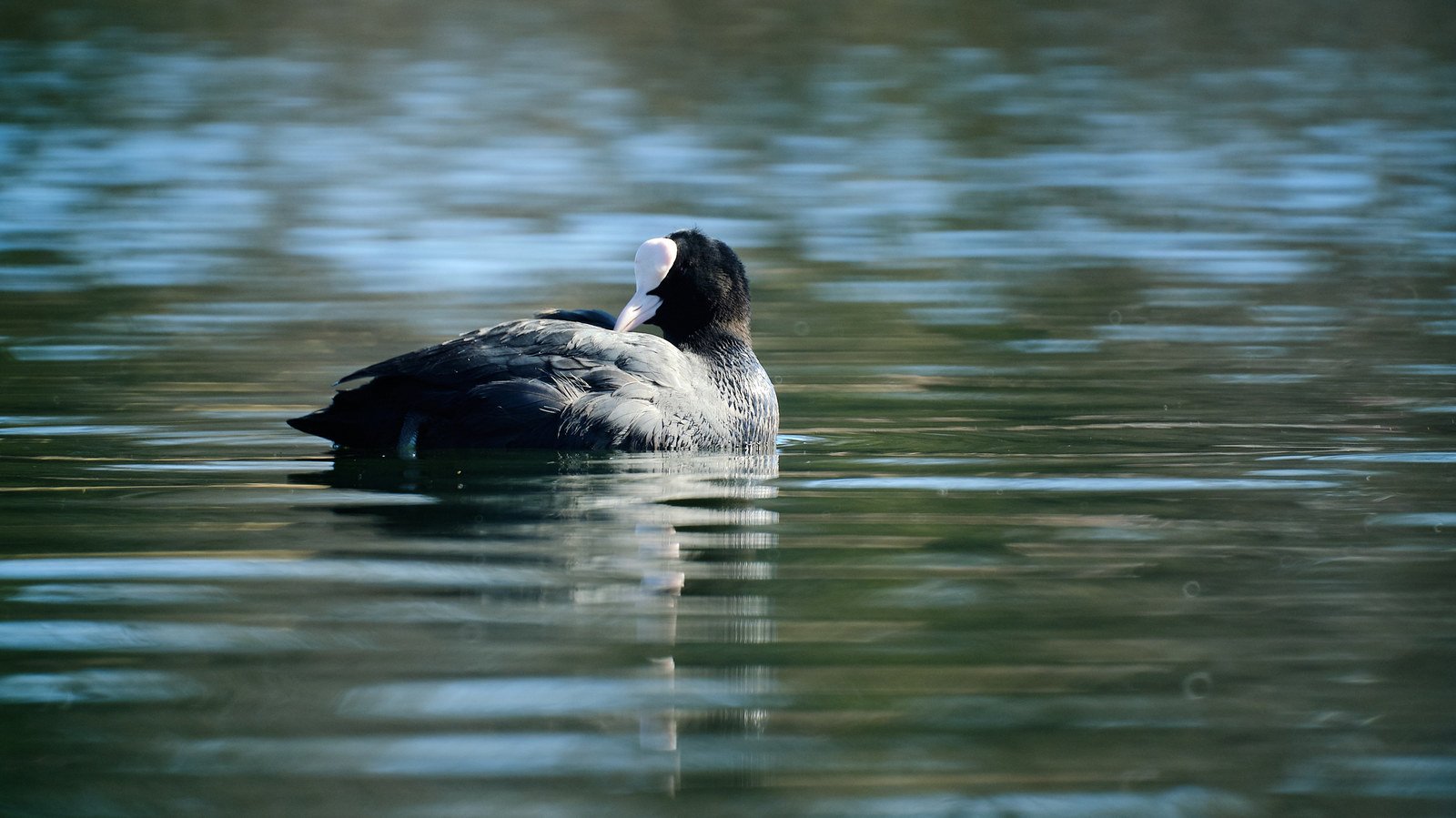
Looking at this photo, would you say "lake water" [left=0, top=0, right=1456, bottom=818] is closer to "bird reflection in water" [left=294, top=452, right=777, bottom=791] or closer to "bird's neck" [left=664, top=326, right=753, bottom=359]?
"bird reflection in water" [left=294, top=452, right=777, bottom=791]

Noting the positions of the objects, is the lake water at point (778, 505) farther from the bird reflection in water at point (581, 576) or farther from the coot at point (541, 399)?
the coot at point (541, 399)

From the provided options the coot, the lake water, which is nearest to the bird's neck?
the coot

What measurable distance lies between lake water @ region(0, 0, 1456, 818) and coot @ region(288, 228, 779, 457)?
0.55 ft

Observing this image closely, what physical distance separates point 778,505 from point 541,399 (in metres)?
1.25

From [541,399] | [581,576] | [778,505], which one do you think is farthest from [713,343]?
[581,576]

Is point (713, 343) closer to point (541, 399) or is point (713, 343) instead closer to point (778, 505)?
point (541, 399)

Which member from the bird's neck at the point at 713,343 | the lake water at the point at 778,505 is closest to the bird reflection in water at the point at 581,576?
the lake water at the point at 778,505

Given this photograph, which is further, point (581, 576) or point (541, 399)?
point (541, 399)

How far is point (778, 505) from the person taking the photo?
20.8 feet

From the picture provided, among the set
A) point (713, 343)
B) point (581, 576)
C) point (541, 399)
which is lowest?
point (581, 576)

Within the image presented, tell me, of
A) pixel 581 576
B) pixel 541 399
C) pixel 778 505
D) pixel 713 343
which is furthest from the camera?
pixel 713 343

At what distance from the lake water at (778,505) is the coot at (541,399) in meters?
0.17

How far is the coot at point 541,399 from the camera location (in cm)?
716

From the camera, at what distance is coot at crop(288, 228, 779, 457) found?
7.16m
